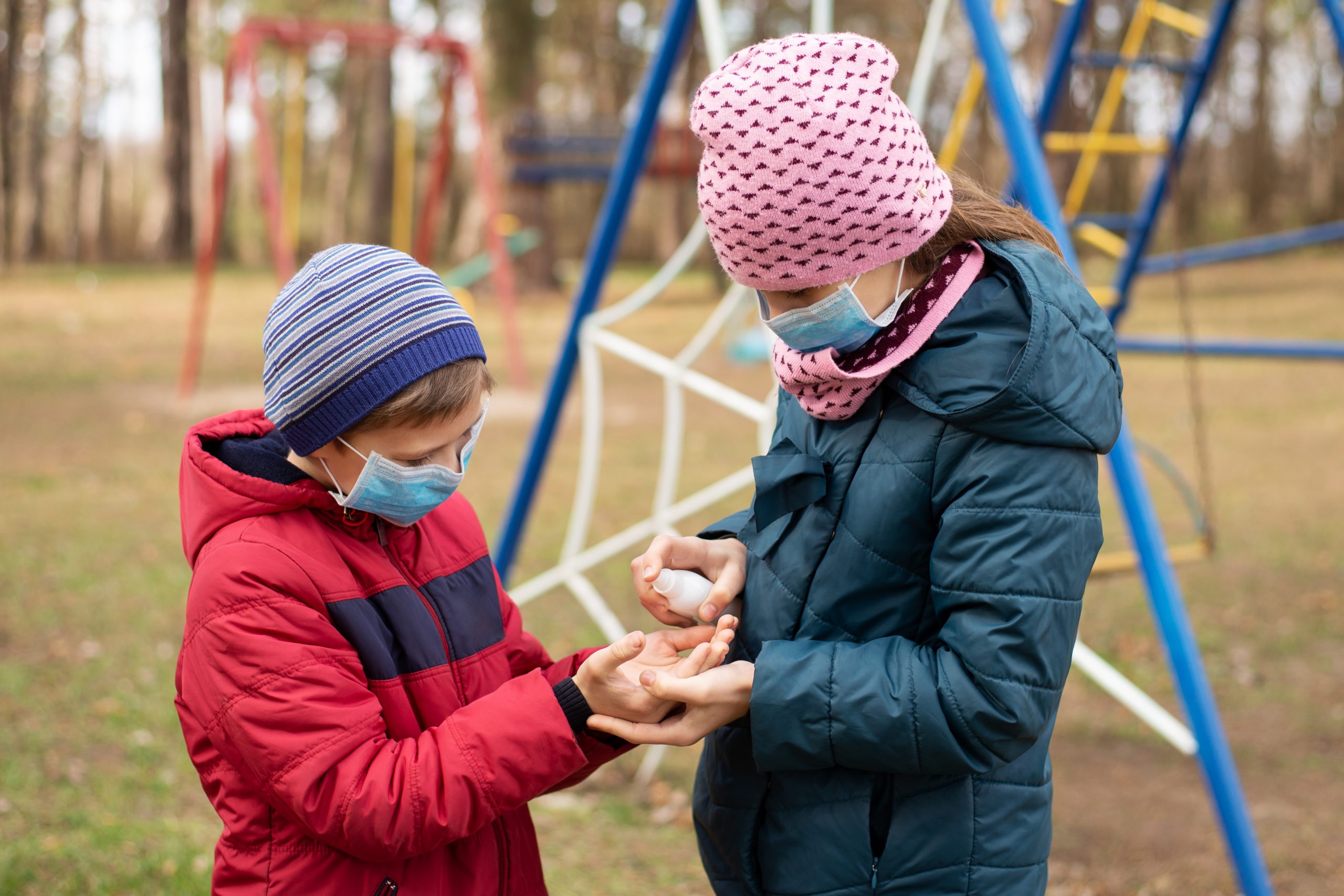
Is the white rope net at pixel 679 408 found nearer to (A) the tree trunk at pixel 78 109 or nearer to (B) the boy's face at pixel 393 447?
(B) the boy's face at pixel 393 447

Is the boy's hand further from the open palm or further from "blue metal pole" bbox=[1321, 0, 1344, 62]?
"blue metal pole" bbox=[1321, 0, 1344, 62]

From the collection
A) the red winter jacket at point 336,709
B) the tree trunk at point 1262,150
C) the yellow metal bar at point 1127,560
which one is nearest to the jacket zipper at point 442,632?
the red winter jacket at point 336,709

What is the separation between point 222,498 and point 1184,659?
1670 millimetres

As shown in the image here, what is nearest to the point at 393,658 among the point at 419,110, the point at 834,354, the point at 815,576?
the point at 815,576

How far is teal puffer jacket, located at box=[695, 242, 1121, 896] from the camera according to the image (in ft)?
4.42

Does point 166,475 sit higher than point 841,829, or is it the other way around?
point 841,829

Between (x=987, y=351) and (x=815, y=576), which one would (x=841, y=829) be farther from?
(x=987, y=351)

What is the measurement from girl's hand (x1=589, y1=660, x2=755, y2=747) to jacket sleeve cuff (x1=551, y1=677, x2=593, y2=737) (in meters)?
0.01

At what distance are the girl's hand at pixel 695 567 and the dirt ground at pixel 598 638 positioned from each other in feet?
5.31

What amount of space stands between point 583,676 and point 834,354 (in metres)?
0.52

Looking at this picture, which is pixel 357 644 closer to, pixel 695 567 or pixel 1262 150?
pixel 695 567

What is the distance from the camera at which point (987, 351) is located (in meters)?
1.38

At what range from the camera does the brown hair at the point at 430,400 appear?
152 cm

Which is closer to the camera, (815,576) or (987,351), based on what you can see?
(987,351)
